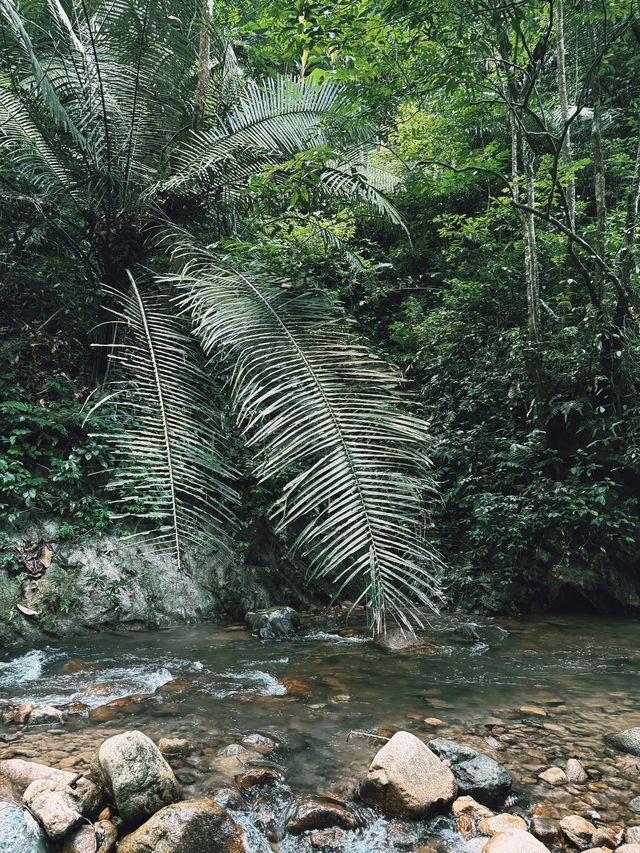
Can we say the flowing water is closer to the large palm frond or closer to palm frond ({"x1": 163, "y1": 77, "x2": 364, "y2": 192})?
the large palm frond

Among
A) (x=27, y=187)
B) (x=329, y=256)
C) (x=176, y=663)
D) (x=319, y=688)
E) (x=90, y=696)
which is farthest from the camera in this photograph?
(x=329, y=256)

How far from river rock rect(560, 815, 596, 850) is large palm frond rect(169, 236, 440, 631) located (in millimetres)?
941

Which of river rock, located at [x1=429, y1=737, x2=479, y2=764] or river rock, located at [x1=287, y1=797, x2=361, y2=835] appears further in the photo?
river rock, located at [x1=429, y1=737, x2=479, y2=764]

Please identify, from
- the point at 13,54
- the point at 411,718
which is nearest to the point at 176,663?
the point at 411,718

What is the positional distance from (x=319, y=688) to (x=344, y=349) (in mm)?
2109

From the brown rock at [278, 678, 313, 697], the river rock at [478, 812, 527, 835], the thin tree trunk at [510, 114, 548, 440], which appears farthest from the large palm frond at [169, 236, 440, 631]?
the thin tree trunk at [510, 114, 548, 440]

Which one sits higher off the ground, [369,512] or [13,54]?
[13,54]

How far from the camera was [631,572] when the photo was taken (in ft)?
15.8

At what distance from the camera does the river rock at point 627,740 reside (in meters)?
2.35

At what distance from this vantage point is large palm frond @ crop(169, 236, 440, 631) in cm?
285

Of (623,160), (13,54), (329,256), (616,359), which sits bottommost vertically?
(616,359)

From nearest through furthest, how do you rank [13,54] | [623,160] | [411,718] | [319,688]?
[411,718] < [319,688] < [13,54] < [623,160]

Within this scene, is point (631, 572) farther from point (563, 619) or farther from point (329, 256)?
point (329, 256)

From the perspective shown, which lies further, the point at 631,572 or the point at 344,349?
the point at 631,572
